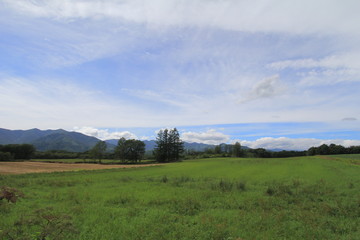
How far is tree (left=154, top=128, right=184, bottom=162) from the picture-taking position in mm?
96875

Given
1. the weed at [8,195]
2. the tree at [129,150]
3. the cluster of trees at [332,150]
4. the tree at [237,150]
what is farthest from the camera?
the tree at [237,150]

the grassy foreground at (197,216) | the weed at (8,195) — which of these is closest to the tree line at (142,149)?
the grassy foreground at (197,216)

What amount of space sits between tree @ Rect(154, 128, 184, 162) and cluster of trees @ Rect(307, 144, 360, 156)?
331 feet

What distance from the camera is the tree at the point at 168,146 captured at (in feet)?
318

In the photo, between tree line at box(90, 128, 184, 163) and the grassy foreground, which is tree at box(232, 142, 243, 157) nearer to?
tree line at box(90, 128, 184, 163)

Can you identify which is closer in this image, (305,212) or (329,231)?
(329,231)

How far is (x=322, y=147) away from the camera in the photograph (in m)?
138

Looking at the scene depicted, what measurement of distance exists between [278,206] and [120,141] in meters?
92.2

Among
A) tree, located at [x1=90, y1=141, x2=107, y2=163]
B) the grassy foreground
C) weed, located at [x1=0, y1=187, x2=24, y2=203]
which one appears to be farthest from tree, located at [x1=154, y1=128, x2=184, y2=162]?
weed, located at [x1=0, y1=187, x2=24, y2=203]

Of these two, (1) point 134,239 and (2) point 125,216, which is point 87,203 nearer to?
(2) point 125,216

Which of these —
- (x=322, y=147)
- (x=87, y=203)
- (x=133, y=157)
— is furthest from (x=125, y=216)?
(x=322, y=147)

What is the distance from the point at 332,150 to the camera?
133 metres

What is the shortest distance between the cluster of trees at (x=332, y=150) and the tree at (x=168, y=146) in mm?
100909

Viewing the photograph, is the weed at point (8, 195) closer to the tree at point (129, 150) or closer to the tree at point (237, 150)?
the tree at point (129, 150)
